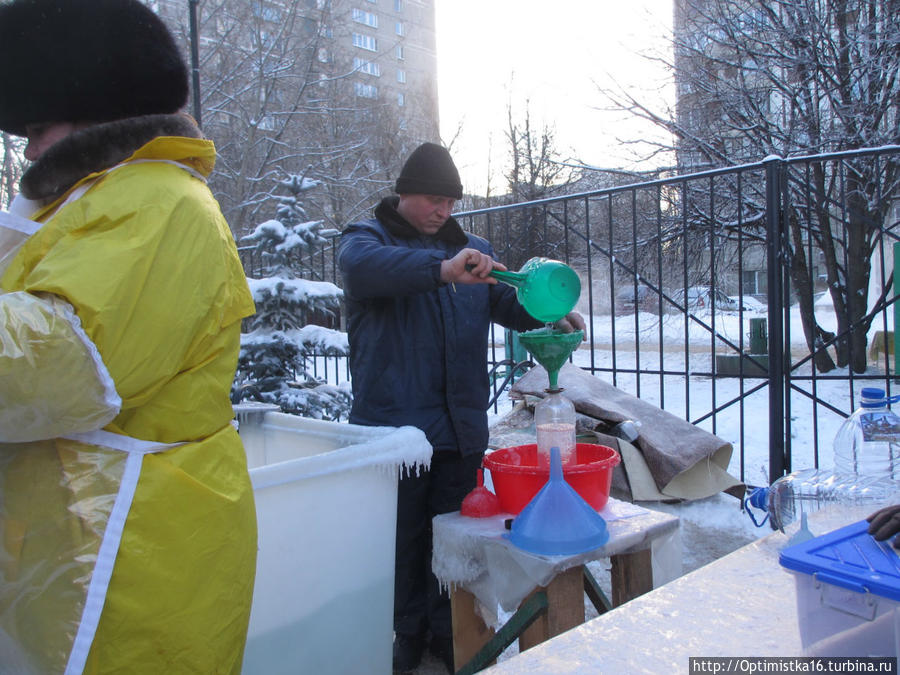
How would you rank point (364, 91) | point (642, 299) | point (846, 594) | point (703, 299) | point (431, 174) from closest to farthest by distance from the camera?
point (846, 594), point (431, 174), point (703, 299), point (642, 299), point (364, 91)

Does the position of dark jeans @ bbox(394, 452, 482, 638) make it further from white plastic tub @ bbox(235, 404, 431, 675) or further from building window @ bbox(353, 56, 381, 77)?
building window @ bbox(353, 56, 381, 77)

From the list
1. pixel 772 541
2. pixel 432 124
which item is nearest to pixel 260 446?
pixel 772 541

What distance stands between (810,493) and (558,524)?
0.59 m

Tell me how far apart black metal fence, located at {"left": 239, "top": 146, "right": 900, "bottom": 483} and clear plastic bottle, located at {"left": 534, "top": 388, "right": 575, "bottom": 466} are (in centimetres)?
164

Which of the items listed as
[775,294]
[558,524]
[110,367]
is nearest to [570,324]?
[558,524]

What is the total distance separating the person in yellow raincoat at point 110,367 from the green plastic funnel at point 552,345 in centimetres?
84

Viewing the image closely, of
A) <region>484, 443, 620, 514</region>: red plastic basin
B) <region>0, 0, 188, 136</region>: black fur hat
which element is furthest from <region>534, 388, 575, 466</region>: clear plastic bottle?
<region>0, 0, 188, 136</region>: black fur hat

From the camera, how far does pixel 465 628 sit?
1865mm

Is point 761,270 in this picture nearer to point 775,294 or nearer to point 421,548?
point 775,294

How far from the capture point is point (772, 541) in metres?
1.27

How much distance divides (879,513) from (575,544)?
0.70m

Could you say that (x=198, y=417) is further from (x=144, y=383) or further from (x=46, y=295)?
(x=46, y=295)

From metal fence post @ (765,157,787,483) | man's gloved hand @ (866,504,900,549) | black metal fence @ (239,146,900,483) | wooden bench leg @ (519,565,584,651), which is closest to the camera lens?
man's gloved hand @ (866,504,900,549)

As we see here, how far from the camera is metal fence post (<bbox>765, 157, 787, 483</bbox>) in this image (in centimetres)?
338
